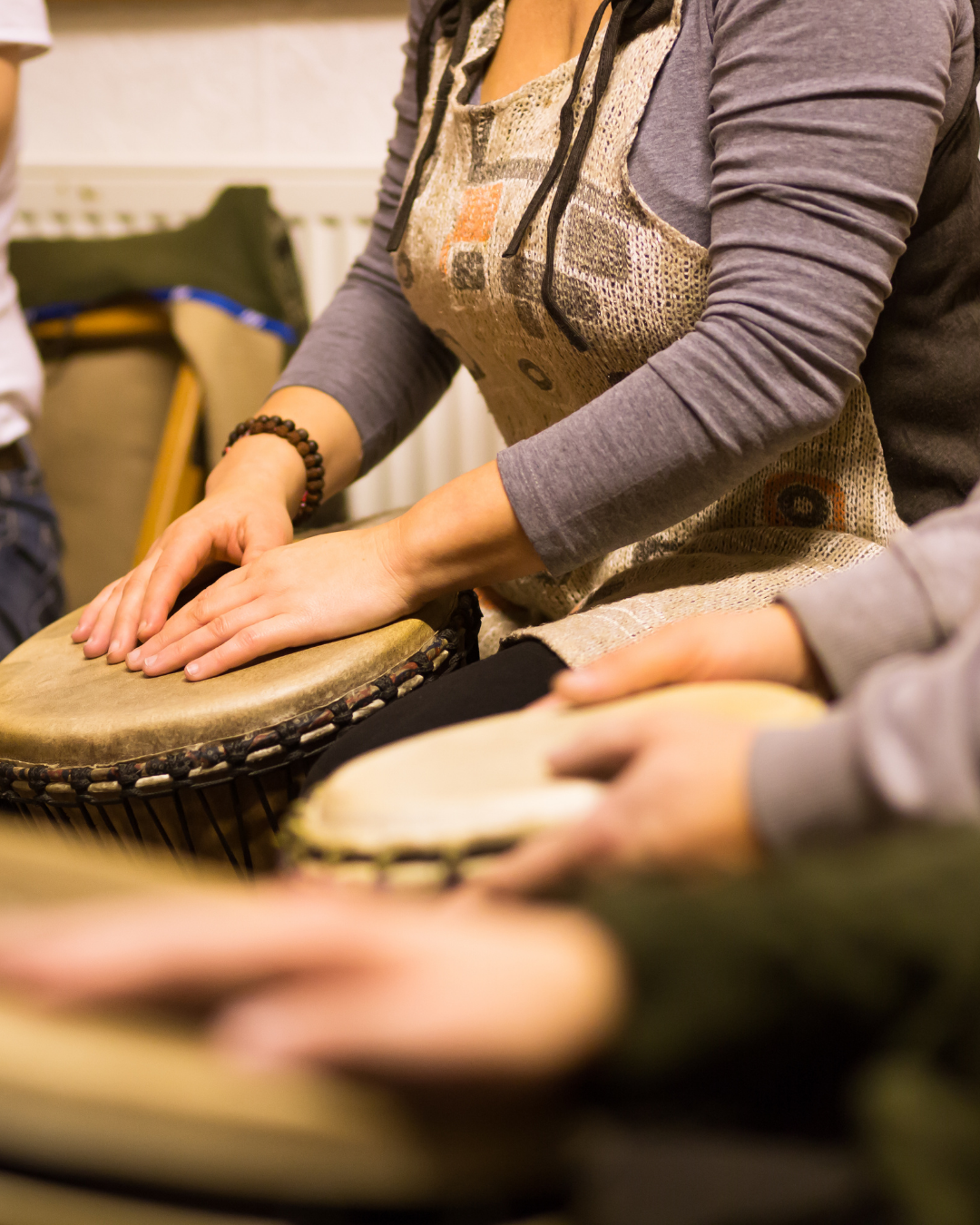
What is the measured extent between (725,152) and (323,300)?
1.09 m

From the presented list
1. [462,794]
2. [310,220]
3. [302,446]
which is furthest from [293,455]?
[310,220]

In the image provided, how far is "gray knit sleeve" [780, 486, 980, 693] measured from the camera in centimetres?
44

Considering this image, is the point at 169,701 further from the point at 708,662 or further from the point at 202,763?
the point at 708,662

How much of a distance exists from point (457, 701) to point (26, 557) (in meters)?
0.80

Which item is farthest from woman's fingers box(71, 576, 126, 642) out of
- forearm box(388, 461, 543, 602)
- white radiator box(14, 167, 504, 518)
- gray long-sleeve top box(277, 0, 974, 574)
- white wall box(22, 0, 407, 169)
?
white wall box(22, 0, 407, 169)

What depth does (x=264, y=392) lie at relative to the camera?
1.51 meters

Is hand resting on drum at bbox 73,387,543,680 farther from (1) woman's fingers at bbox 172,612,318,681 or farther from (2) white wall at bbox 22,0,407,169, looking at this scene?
(2) white wall at bbox 22,0,407,169

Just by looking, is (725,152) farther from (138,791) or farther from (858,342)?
(138,791)

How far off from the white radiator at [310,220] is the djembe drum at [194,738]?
0.94 meters

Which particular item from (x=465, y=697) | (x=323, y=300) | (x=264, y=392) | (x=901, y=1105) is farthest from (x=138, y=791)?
(x=323, y=300)

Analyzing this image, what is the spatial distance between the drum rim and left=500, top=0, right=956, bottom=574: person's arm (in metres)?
0.17

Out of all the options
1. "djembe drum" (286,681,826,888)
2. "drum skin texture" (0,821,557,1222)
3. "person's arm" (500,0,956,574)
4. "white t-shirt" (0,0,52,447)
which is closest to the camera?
"drum skin texture" (0,821,557,1222)

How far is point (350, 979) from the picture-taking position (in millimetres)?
262

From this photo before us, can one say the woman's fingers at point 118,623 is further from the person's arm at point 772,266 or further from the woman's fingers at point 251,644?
the person's arm at point 772,266
